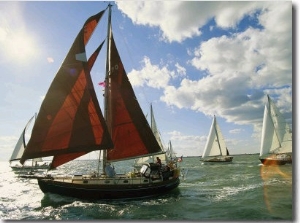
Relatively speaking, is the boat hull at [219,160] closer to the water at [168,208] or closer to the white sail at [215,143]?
the white sail at [215,143]

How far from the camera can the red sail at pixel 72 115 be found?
9.27 meters

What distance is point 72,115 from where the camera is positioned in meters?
9.69

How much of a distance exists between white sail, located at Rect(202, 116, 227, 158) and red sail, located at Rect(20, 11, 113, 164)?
28573 millimetres

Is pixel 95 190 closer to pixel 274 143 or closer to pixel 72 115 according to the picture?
pixel 72 115

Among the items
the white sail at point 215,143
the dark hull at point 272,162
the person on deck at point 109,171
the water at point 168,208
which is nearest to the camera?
the water at point 168,208

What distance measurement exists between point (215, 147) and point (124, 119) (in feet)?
91.1

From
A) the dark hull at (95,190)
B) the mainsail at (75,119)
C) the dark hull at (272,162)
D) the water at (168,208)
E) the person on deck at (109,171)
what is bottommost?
the water at (168,208)

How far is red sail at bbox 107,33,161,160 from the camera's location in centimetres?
1131

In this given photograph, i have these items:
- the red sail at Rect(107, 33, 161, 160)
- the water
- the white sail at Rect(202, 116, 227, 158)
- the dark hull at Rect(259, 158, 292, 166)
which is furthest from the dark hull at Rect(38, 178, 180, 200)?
the white sail at Rect(202, 116, 227, 158)

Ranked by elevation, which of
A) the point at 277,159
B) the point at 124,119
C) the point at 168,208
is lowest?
the point at 168,208

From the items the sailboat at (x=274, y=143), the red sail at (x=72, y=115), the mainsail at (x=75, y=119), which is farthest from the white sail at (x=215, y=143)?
the red sail at (x=72, y=115)

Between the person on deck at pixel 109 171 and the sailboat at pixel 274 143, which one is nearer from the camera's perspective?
the person on deck at pixel 109 171

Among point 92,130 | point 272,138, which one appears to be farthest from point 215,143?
point 92,130

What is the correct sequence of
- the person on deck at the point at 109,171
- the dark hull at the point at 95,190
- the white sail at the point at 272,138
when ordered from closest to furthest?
the dark hull at the point at 95,190, the person on deck at the point at 109,171, the white sail at the point at 272,138
